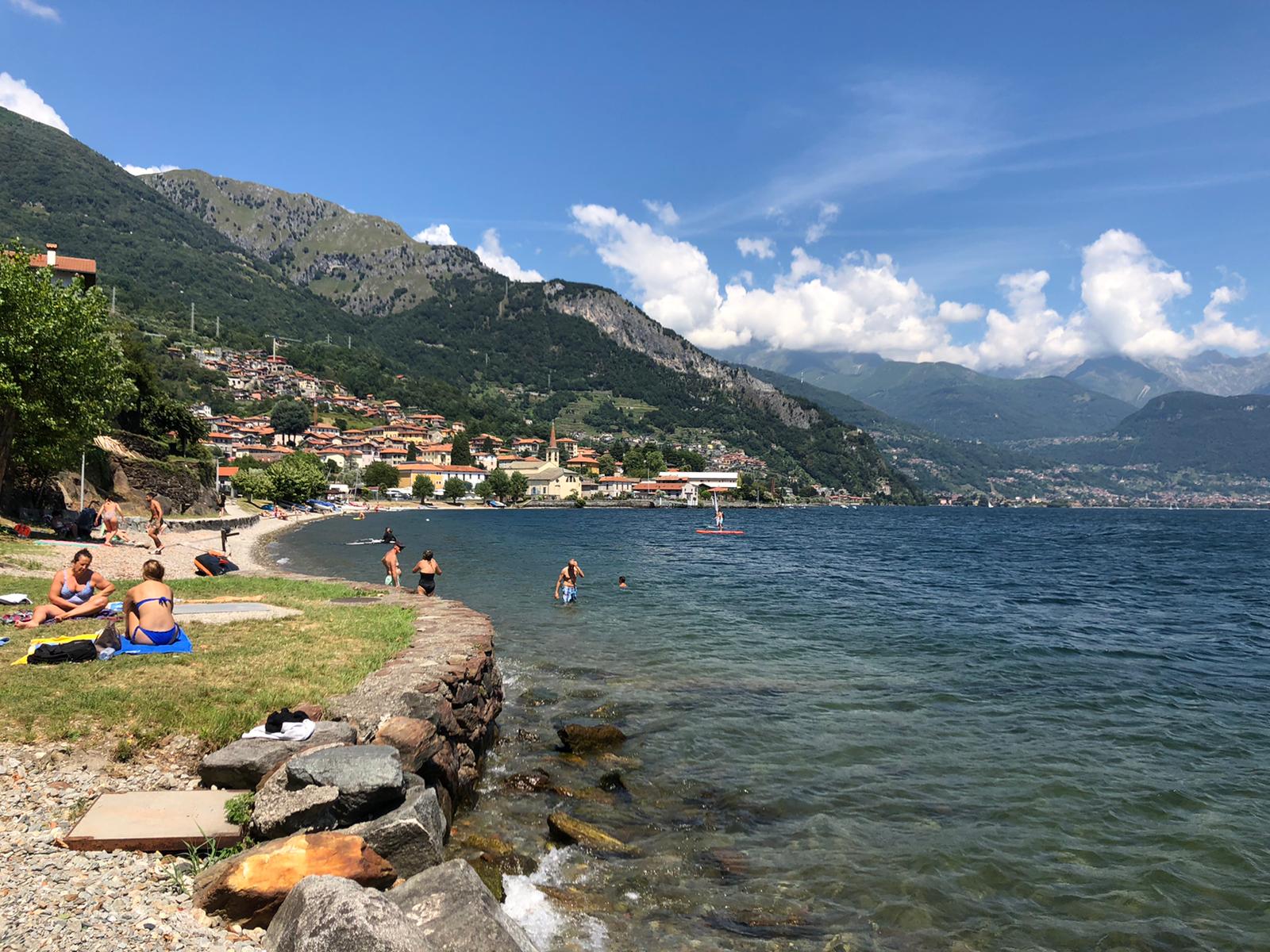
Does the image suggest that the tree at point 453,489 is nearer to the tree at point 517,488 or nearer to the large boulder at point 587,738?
the tree at point 517,488

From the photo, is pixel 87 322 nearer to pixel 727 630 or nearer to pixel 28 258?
pixel 28 258

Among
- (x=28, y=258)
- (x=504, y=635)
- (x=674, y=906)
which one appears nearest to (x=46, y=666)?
(x=674, y=906)

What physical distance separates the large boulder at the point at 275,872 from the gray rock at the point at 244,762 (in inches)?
55.4

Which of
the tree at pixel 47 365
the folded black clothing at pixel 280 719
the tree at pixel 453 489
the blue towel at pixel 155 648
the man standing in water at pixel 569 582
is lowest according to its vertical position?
the tree at pixel 453 489

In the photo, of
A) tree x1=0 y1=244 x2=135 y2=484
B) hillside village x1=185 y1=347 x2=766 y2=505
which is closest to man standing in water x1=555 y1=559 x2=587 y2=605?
tree x1=0 y1=244 x2=135 y2=484

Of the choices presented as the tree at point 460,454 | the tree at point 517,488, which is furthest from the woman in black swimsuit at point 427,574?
the tree at point 460,454

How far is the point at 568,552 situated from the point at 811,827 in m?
45.0

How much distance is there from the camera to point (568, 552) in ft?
176

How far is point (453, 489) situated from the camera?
154 meters

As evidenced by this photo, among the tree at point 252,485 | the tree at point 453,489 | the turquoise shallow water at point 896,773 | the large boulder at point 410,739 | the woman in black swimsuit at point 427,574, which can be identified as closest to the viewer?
the turquoise shallow water at point 896,773

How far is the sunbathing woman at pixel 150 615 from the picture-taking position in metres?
9.94

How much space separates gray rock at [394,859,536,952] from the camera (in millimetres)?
4824

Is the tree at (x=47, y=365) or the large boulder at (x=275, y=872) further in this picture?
the tree at (x=47, y=365)

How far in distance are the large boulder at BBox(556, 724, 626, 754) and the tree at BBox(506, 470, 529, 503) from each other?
14894 centimetres
